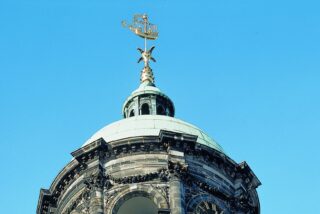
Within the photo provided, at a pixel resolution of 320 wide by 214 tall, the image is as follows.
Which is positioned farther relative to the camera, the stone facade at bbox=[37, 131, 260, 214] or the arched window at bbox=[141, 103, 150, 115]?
the arched window at bbox=[141, 103, 150, 115]

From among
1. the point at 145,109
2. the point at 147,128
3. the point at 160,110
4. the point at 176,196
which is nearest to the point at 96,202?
the point at 176,196

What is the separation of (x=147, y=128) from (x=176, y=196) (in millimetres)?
4017

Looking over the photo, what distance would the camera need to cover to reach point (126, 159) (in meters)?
44.0

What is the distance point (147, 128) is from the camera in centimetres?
4538

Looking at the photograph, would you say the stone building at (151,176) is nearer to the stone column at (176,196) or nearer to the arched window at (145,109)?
the stone column at (176,196)

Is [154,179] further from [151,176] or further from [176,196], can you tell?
[176,196]

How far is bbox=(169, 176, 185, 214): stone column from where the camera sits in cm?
4181

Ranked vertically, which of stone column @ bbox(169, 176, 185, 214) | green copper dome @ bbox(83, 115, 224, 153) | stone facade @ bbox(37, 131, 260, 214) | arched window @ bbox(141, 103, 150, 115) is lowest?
stone column @ bbox(169, 176, 185, 214)

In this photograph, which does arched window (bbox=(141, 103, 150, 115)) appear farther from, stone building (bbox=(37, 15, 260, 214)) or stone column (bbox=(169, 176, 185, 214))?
stone column (bbox=(169, 176, 185, 214))

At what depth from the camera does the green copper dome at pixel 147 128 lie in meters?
45.1

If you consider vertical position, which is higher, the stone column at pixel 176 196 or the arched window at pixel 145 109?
the arched window at pixel 145 109

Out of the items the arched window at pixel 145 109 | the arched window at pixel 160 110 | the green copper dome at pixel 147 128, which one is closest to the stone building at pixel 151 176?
the green copper dome at pixel 147 128

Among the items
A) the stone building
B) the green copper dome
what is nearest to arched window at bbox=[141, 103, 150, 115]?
the green copper dome

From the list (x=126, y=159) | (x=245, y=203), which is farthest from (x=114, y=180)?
(x=245, y=203)
